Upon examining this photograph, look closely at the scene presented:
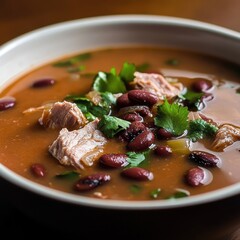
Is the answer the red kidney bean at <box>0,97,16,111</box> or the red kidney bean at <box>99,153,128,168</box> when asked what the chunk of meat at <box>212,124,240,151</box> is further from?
the red kidney bean at <box>0,97,16,111</box>

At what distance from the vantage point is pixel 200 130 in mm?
2621

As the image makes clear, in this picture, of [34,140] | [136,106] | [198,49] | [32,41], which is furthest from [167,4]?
[34,140]

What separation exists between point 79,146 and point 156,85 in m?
0.57

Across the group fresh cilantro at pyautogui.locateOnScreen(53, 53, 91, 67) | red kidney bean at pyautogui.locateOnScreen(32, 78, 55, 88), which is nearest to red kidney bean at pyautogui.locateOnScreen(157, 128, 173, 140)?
red kidney bean at pyautogui.locateOnScreen(32, 78, 55, 88)

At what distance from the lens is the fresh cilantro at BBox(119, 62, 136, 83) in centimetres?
298

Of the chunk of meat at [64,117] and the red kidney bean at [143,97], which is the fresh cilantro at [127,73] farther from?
the chunk of meat at [64,117]

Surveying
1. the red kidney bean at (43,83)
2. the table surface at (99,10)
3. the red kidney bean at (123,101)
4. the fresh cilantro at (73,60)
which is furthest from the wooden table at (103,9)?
the red kidney bean at (123,101)

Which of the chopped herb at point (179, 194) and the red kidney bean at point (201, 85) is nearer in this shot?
the chopped herb at point (179, 194)

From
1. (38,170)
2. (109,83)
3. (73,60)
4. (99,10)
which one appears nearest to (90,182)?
(38,170)

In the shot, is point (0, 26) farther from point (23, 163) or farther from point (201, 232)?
point (201, 232)

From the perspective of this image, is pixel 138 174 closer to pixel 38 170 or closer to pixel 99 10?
pixel 38 170

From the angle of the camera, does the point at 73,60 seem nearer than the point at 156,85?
No

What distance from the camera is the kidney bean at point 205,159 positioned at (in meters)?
2.45

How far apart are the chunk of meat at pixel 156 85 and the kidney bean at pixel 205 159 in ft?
1.55
